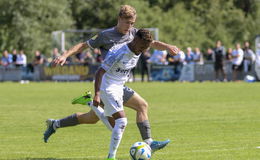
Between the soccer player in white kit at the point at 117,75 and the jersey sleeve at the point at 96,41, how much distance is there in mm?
770

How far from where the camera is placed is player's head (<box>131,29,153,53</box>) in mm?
9109

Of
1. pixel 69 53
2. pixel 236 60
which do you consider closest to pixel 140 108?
pixel 69 53

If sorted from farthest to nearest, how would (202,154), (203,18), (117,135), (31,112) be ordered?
1. (203,18)
2. (31,112)
3. (202,154)
4. (117,135)

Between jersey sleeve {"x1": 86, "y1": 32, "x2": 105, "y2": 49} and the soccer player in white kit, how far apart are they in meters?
0.77

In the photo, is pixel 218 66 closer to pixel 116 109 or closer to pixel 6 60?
pixel 6 60

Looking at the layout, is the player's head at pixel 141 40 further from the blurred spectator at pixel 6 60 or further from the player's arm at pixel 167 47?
the blurred spectator at pixel 6 60

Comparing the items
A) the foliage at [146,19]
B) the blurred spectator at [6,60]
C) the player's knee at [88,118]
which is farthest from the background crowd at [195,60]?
the player's knee at [88,118]

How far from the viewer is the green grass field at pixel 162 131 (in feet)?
33.8

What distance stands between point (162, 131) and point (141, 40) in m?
4.74

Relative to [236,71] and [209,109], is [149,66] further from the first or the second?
[209,109]

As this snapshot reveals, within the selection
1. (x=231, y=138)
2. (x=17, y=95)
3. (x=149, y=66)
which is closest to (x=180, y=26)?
(x=149, y=66)

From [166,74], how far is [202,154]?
27609 millimetres

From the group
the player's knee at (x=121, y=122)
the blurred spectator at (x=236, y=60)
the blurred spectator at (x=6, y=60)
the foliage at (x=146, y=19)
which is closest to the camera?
the player's knee at (x=121, y=122)

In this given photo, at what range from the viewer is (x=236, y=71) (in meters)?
36.1
